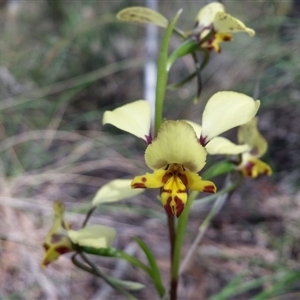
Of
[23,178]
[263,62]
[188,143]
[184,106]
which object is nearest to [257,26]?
[263,62]

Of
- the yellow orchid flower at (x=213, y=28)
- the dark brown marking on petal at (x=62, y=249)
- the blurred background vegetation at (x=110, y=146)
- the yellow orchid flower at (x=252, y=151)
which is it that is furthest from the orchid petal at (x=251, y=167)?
the dark brown marking on petal at (x=62, y=249)

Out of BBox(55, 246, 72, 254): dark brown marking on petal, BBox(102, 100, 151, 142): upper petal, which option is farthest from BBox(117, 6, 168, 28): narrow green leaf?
BBox(55, 246, 72, 254): dark brown marking on petal

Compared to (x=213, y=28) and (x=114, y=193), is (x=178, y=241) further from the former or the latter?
(x=213, y=28)

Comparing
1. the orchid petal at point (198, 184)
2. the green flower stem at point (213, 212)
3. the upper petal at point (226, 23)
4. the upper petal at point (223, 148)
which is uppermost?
the upper petal at point (226, 23)

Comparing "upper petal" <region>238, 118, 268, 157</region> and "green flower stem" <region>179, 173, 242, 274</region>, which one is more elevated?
"upper petal" <region>238, 118, 268, 157</region>

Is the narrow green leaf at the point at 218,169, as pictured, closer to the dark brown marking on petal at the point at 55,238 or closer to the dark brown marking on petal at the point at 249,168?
the dark brown marking on petal at the point at 249,168

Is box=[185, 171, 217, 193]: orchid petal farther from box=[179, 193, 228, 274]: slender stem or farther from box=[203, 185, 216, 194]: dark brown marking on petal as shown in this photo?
box=[179, 193, 228, 274]: slender stem

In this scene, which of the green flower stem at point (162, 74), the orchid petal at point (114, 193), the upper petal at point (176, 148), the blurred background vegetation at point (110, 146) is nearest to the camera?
the upper petal at point (176, 148)
